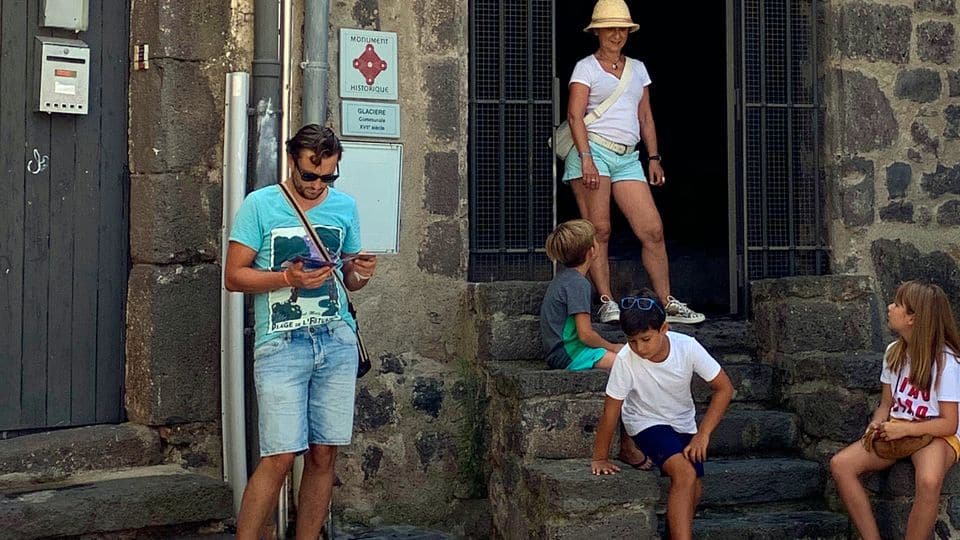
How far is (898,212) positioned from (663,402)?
7.25 ft

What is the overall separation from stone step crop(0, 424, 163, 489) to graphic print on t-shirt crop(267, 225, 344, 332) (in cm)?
144

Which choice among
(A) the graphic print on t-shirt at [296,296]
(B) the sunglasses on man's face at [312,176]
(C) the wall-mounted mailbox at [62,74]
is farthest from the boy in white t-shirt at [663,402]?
(C) the wall-mounted mailbox at [62,74]

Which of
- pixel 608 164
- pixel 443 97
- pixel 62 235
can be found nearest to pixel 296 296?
pixel 62 235

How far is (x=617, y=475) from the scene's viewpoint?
4.68 metres

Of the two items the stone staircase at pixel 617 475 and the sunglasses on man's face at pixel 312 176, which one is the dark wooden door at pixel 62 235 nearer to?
the sunglasses on man's face at pixel 312 176

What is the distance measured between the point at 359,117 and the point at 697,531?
234cm

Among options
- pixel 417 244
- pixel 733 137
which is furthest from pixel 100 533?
pixel 733 137

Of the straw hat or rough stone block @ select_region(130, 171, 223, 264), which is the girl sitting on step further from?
rough stone block @ select_region(130, 171, 223, 264)

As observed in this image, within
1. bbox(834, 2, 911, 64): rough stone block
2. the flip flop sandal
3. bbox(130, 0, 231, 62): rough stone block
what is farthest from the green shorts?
bbox(834, 2, 911, 64): rough stone block

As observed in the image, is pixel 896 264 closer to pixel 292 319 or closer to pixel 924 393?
pixel 924 393

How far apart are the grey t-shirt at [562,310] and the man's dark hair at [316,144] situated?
4.41 feet

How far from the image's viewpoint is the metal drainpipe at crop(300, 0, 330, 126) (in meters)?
5.41

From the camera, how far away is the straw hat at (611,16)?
19.7 feet

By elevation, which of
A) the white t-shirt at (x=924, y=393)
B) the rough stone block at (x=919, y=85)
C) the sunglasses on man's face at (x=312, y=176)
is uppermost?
the rough stone block at (x=919, y=85)
